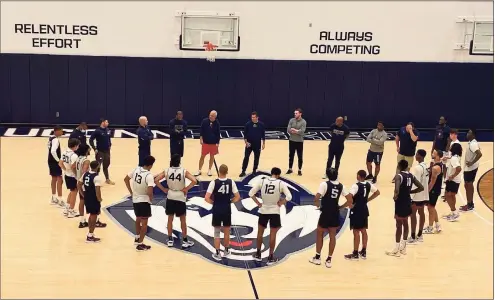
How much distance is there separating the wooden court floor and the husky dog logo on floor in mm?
333

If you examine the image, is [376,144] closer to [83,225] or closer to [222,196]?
[222,196]

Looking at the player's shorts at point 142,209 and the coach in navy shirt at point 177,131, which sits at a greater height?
the coach in navy shirt at point 177,131

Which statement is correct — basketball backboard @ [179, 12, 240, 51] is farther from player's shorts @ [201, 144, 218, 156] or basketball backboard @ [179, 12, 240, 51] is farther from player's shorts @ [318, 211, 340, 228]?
player's shorts @ [318, 211, 340, 228]

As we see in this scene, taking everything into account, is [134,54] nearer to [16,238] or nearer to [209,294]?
[16,238]

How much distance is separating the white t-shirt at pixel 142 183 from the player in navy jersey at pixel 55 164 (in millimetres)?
3034

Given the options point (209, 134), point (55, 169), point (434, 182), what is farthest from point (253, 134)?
point (434, 182)

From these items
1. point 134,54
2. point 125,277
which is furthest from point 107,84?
point 125,277

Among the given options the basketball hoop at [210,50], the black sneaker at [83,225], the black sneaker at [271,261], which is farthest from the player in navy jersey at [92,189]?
the basketball hoop at [210,50]

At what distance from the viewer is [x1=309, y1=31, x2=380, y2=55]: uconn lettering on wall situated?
26845mm

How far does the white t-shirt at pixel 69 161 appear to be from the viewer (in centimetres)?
1564

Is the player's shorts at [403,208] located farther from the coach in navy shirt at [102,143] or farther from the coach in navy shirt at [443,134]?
the coach in navy shirt at [102,143]

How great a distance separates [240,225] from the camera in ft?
53.9

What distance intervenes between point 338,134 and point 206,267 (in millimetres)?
7240

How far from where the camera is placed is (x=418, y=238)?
15.7 metres
